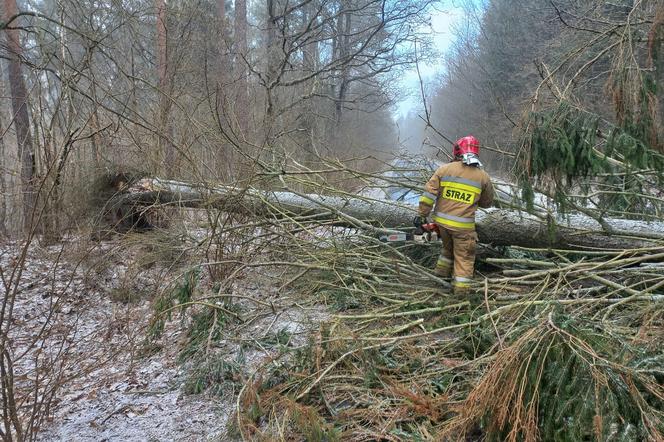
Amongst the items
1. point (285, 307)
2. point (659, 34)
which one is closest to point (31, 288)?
point (285, 307)

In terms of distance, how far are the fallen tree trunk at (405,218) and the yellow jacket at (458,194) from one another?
1.33 feet

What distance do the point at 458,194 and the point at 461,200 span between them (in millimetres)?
64

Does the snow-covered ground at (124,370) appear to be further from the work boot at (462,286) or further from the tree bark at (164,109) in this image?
the tree bark at (164,109)

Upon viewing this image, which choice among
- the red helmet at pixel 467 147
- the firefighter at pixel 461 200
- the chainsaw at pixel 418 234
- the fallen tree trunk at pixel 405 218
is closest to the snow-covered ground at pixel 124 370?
the fallen tree trunk at pixel 405 218

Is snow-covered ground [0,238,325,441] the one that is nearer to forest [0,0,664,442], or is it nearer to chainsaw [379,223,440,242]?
forest [0,0,664,442]

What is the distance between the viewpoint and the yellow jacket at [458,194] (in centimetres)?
→ 414

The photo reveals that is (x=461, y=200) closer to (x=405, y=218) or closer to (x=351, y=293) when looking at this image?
(x=405, y=218)

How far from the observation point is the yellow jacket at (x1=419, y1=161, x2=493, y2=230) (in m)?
4.14

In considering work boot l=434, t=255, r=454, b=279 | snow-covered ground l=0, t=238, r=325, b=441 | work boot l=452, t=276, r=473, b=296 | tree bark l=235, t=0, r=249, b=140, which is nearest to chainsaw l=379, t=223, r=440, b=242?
work boot l=434, t=255, r=454, b=279

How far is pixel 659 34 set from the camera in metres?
3.18

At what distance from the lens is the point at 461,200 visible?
13.7ft

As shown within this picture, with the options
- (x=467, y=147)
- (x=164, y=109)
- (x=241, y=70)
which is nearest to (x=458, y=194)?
(x=467, y=147)

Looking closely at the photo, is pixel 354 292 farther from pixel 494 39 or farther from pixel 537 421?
pixel 494 39

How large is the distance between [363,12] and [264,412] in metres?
13.0
